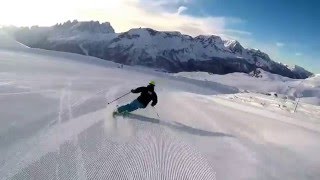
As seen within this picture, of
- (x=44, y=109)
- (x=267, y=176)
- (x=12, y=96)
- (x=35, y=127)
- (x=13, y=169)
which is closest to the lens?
(x=13, y=169)

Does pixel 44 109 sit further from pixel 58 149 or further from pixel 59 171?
pixel 59 171

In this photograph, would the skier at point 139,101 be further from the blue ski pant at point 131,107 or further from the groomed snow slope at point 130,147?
the groomed snow slope at point 130,147

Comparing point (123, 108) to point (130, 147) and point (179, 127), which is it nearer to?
point (179, 127)

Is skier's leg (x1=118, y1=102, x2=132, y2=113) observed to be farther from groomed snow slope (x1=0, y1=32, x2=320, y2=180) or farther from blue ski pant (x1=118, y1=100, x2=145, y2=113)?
groomed snow slope (x1=0, y1=32, x2=320, y2=180)

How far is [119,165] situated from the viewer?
758 centimetres

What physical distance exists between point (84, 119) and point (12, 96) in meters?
4.33

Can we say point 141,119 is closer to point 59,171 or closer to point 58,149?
point 58,149

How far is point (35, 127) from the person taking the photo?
32.2 feet

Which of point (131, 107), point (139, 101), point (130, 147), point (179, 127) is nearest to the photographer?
point (130, 147)

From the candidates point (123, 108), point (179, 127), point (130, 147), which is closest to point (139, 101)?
point (123, 108)

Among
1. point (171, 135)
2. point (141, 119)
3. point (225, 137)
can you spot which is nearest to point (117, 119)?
point (141, 119)

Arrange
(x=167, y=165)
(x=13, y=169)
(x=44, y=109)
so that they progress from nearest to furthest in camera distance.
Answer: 1. (x=13, y=169)
2. (x=167, y=165)
3. (x=44, y=109)

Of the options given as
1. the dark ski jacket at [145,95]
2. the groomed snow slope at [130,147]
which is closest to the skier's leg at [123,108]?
the groomed snow slope at [130,147]

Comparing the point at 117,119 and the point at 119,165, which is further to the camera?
the point at 117,119
